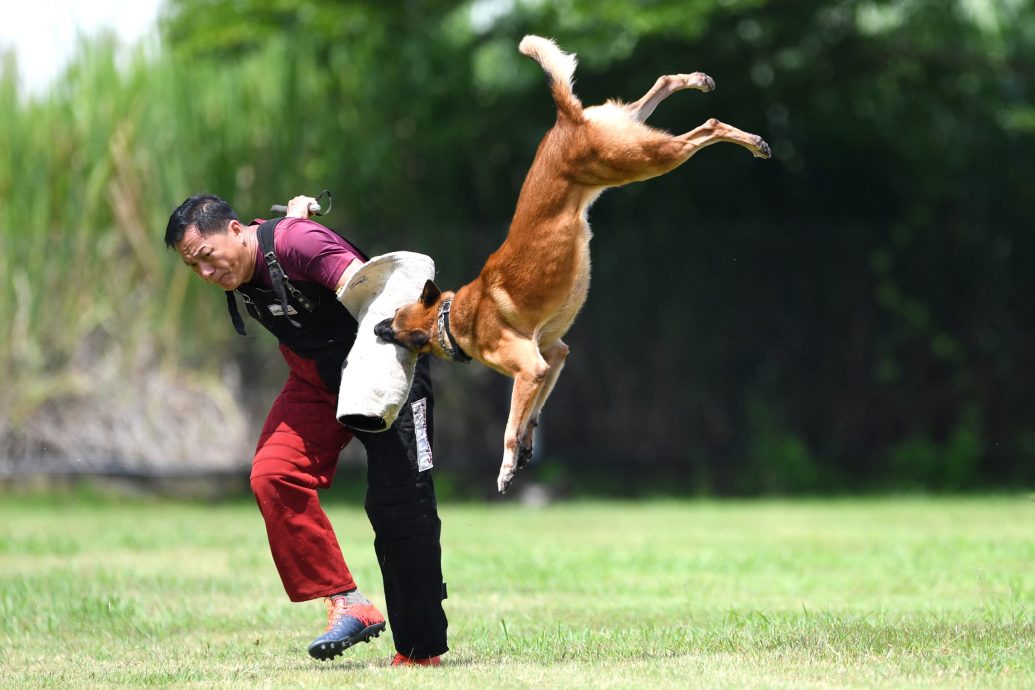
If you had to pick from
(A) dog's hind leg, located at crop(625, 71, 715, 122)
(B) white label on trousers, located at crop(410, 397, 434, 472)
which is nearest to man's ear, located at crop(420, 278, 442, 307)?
(B) white label on trousers, located at crop(410, 397, 434, 472)

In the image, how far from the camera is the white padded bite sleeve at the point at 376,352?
5.04 metres

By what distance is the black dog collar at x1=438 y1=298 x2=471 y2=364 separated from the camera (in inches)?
222

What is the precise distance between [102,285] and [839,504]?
6.91 m

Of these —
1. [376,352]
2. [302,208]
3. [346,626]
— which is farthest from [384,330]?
[346,626]

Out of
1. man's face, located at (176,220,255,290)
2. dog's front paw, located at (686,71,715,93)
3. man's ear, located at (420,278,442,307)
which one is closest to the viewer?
man's face, located at (176,220,255,290)

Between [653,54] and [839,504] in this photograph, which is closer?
[839,504]

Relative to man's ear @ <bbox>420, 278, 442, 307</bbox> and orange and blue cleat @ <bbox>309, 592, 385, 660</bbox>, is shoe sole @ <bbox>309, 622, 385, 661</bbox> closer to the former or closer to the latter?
orange and blue cleat @ <bbox>309, 592, 385, 660</bbox>

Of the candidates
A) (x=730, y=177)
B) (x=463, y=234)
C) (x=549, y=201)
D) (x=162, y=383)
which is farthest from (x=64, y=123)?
(x=549, y=201)

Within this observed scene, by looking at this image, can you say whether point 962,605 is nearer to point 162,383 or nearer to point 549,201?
point 549,201

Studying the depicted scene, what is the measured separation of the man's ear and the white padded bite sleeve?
0.19 metres

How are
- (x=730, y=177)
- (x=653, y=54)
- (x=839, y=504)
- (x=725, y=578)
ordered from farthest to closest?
1. (x=730, y=177)
2. (x=653, y=54)
3. (x=839, y=504)
4. (x=725, y=578)

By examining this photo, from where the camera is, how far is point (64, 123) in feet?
46.0

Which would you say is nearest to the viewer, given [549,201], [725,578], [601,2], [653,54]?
[549,201]

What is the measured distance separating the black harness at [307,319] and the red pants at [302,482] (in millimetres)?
69
